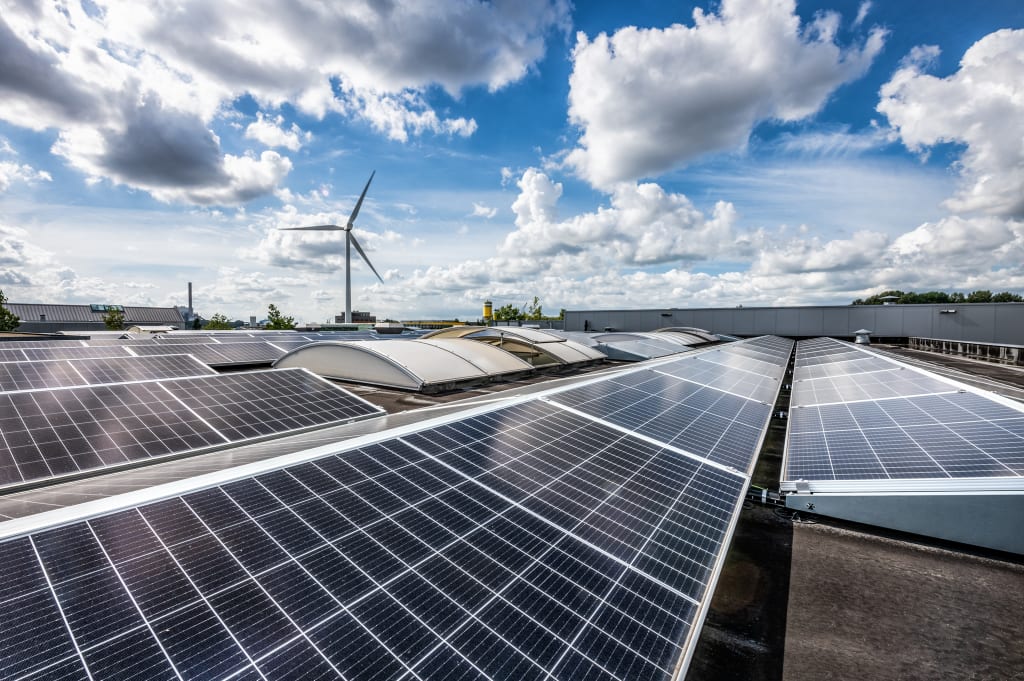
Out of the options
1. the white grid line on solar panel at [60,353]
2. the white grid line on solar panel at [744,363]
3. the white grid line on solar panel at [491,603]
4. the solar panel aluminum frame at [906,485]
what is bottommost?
the solar panel aluminum frame at [906,485]

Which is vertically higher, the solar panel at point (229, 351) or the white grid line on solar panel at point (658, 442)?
the solar panel at point (229, 351)

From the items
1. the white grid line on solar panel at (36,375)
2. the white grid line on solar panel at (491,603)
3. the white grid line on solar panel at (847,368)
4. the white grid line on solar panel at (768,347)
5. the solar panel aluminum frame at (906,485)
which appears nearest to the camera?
the white grid line on solar panel at (491,603)

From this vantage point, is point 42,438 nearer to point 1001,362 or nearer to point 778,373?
point 778,373

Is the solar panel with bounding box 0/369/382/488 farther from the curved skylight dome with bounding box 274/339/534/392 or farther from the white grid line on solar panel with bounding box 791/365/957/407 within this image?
the white grid line on solar panel with bounding box 791/365/957/407

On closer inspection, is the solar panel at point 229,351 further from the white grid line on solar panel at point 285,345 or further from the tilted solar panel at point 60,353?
the tilted solar panel at point 60,353

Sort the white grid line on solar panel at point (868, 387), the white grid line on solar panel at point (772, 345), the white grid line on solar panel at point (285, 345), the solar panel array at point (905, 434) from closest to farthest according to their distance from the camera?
the solar panel array at point (905, 434), the white grid line on solar panel at point (868, 387), the white grid line on solar panel at point (285, 345), the white grid line on solar panel at point (772, 345)

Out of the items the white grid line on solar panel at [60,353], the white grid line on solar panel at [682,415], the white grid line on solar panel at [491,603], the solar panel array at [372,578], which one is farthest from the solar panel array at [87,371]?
the white grid line on solar panel at [491,603]

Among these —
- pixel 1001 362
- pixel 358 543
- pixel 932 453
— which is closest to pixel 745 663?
pixel 358 543

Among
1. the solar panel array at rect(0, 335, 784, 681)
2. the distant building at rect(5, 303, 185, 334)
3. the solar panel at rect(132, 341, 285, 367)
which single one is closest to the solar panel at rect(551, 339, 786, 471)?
the solar panel array at rect(0, 335, 784, 681)
